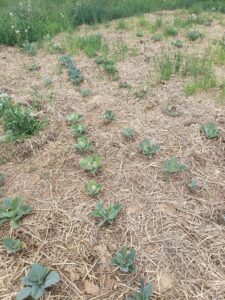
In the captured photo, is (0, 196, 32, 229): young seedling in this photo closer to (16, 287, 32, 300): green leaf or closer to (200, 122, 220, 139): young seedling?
(16, 287, 32, 300): green leaf

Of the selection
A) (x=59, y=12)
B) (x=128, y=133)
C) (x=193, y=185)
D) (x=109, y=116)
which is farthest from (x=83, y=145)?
(x=59, y=12)

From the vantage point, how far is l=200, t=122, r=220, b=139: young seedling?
300 centimetres

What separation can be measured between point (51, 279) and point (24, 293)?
6.1 inches

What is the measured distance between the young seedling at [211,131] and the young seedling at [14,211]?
1.59 m

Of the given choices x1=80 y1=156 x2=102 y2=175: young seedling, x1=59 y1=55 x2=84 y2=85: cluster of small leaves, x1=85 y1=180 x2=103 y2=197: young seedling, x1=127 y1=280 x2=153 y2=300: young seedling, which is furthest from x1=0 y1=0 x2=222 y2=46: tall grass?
x1=127 y1=280 x2=153 y2=300: young seedling

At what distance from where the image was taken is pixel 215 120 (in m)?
3.23

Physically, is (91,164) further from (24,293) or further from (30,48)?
(30,48)

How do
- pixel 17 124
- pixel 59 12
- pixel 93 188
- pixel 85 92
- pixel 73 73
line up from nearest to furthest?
pixel 93 188 → pixel 17 124 → pixel 85 92 → pixel 73 73 → pixel 59 12

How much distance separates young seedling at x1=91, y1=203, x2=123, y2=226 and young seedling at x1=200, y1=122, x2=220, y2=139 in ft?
3.73

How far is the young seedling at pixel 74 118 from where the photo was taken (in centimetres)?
319

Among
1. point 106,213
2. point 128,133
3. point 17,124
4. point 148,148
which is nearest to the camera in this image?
point 106,213

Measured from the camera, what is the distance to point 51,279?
1.93 metres

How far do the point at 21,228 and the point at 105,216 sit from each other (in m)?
0.54

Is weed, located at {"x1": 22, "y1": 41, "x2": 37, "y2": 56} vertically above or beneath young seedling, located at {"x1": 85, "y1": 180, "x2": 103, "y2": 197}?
above
